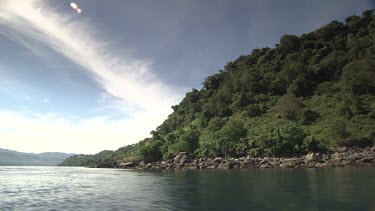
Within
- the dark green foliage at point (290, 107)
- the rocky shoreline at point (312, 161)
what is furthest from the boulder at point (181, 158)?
the dark green foliage at point (290, 107)

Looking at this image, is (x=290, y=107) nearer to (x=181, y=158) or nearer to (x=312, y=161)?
(x=181, y=158)

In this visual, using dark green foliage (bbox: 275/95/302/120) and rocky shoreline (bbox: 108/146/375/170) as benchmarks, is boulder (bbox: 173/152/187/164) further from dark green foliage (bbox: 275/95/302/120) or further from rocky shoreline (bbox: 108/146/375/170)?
dark green foliage (bbox: 275/95/302/120)

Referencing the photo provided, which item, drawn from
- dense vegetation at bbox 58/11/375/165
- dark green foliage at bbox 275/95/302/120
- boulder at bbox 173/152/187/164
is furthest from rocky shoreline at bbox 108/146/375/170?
dark green foliage at bbox 275/95/302/120

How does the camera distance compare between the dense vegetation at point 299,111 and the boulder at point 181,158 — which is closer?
the dense vegetation at point 299,111

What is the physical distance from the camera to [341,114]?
13062 centimetres

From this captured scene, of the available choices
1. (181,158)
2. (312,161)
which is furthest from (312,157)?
(181,158)

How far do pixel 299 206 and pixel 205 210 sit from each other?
8.82 m

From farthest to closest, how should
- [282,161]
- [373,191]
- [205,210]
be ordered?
[282,161]
[373,191]
[205,210]

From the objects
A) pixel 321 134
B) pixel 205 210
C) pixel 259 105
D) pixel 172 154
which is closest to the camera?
pixel 205 210

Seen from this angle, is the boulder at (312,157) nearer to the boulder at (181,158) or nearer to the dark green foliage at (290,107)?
the dark green foliage at (290,107)

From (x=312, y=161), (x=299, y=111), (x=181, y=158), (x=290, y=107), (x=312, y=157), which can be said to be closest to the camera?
(x=312, y=161)

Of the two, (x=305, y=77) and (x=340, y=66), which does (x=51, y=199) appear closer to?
(x=305, y=77)

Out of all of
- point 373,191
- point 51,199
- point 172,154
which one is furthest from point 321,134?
point 51,199

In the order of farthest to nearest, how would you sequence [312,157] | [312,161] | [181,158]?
[181,158] < [312,157] < [312,161]
